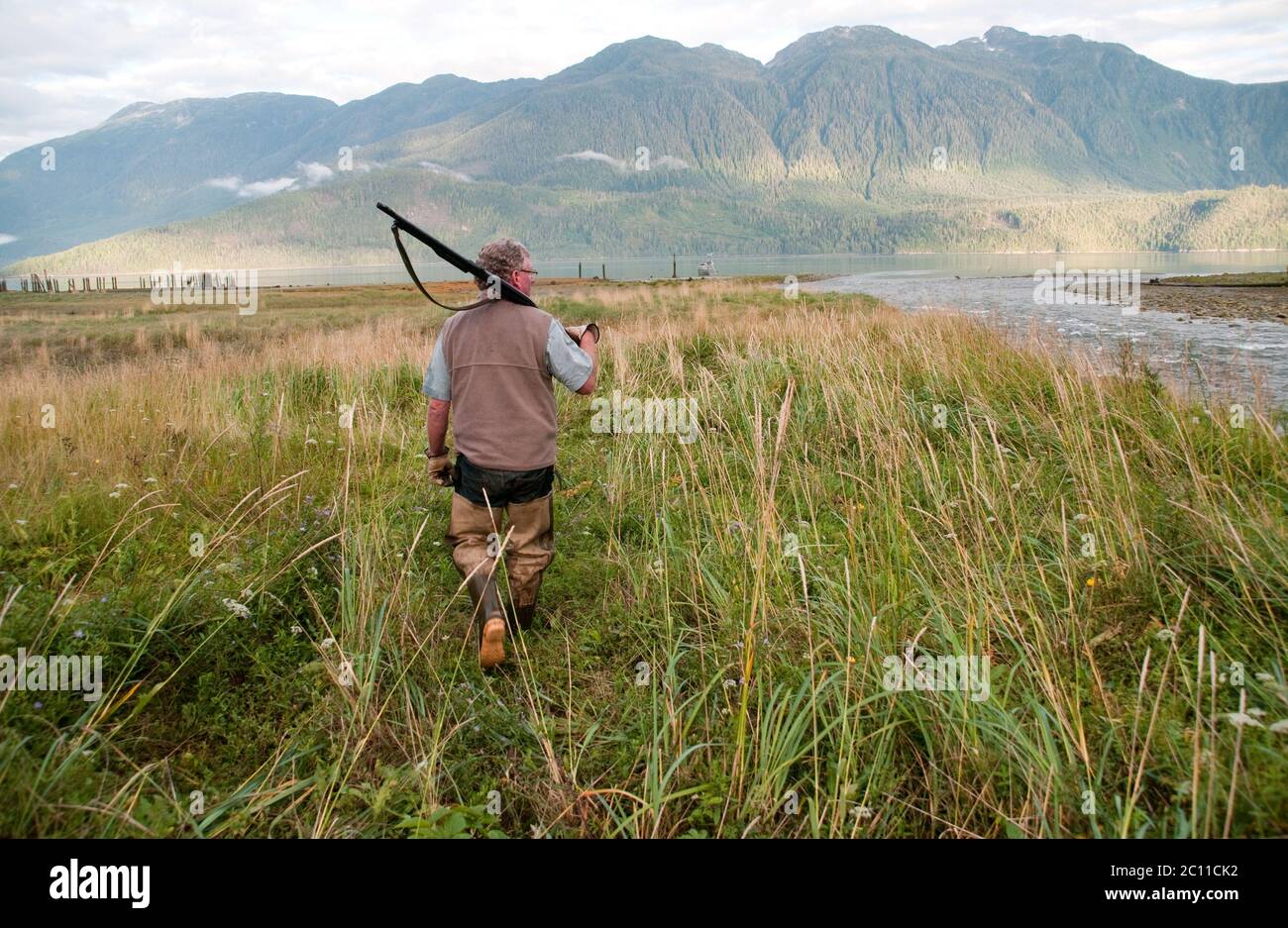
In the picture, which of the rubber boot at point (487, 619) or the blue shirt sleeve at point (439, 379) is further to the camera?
the blue shirt sleeve at point (439, 379)

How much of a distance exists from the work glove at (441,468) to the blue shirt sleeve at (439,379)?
1.02 feet

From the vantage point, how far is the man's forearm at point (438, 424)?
3.82 m

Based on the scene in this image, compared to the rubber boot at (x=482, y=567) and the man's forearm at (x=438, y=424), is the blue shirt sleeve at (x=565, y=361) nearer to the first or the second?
the man's forearm at (x=438, y=424)

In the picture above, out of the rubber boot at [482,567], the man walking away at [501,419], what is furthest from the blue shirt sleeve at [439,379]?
the rubber boot at [482,567]

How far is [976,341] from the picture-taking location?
9.32m

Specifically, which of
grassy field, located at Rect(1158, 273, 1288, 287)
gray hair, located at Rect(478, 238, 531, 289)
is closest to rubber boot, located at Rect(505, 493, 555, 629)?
gray hair, located at Rect(478, 238, 531, 289)

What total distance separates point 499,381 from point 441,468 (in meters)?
0.63

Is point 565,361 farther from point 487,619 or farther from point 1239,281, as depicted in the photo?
point 1239,281

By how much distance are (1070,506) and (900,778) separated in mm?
2729

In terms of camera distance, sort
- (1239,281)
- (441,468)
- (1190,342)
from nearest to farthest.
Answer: (441,468), (1190,342), (1239,281)

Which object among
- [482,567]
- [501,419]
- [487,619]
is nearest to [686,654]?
[487,619]

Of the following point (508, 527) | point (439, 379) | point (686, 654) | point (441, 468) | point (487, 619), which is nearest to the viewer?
point (686, 654)

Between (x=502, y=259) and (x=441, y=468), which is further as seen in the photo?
(x=441, y=468)

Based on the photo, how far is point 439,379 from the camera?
376cm
